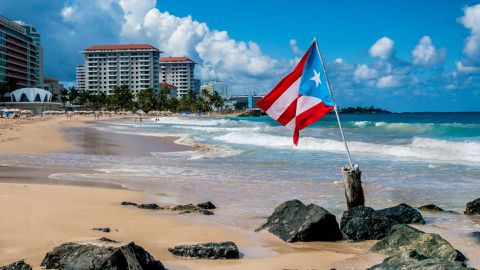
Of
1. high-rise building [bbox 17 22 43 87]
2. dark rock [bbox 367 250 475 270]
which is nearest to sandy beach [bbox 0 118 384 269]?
dark rock [bbox 367 250 475 270]

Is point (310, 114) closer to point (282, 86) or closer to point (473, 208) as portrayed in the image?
point (282, 86)

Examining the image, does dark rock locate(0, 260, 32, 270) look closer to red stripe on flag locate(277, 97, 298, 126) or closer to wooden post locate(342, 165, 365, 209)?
red stripe on flag locate(277, 97, 298, 126)

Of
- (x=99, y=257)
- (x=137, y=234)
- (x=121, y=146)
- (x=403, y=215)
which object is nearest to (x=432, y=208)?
(x=403, y=215)

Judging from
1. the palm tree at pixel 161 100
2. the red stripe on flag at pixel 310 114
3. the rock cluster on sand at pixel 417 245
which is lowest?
the rock cluster on sand at pixel 417 245

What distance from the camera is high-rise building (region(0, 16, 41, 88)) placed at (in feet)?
479

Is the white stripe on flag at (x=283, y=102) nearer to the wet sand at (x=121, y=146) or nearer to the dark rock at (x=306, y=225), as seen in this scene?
the dark rock at (x=306, y=225)

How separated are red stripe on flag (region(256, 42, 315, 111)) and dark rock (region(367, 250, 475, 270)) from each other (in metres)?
4.27

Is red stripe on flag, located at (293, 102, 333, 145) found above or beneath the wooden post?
above

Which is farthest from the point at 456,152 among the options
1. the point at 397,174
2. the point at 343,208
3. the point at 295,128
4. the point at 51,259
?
the point at 51,259

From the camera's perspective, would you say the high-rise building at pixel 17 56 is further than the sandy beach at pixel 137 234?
Yes

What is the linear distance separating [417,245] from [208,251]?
2.92 m

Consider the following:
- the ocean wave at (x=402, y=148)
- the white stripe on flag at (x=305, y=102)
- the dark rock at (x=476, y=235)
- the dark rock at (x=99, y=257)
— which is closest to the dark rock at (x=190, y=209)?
the white stripe on flag at (x=305, y=102)

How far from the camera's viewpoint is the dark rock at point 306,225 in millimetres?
8445

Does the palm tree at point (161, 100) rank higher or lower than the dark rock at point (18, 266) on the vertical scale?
higher
